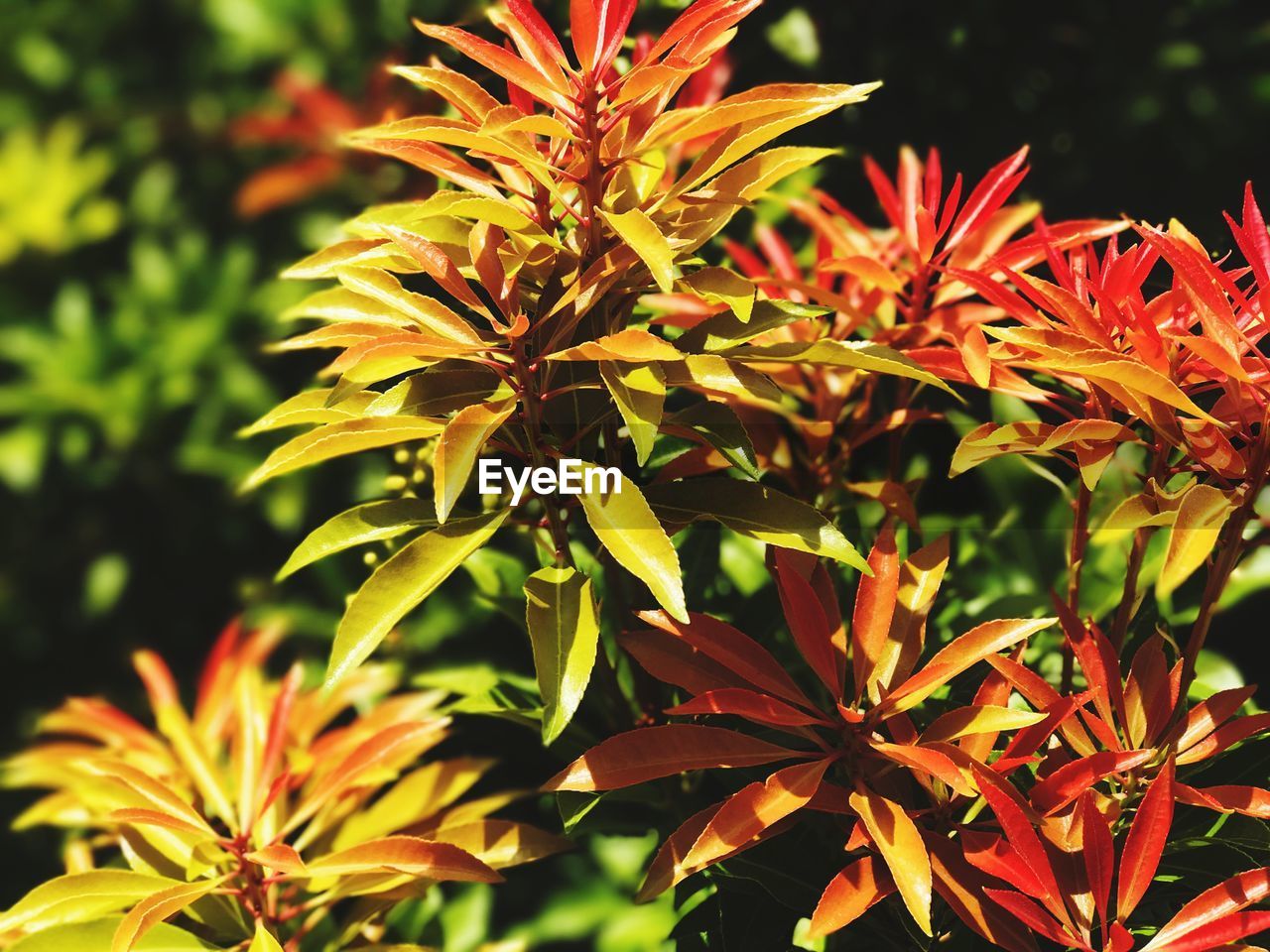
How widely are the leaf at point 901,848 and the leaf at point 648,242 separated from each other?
270 millimetres

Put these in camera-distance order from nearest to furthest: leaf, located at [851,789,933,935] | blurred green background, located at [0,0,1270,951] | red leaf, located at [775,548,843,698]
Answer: leaf, located at [851,789,933,935] < red leaf, located at [775,548,843,698] < blurred green background, located at [0,0,1270,951]

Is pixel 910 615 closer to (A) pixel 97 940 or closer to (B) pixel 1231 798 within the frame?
(B) pixel 1231 798

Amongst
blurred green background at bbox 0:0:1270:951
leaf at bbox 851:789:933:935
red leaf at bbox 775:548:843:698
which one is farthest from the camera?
blurred green background at bbox 0:0:1270:951

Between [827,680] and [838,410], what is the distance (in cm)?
24

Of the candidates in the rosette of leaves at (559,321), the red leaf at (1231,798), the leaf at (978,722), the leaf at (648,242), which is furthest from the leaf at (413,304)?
the red leaf at (1231,798)

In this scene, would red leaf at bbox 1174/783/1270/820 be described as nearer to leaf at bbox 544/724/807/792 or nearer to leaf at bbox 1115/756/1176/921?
leaf at bbox 1115/756/1176/921

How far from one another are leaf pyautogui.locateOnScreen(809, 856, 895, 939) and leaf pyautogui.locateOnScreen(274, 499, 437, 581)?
28 cm

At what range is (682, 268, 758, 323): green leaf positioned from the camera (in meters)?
0.57

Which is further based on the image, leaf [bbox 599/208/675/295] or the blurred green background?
the blurred green background

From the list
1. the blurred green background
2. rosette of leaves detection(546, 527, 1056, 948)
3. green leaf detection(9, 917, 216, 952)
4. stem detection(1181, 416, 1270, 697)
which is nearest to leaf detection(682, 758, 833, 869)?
rosette of leaves detection(546, 527, 1056, 948)

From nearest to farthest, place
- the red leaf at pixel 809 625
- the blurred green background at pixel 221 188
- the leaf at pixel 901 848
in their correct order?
the leaf at pixel 901 848
the red leaf at pixel 809 625
the blurred green background at pixel 221 188

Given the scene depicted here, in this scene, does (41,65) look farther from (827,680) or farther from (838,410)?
(827,680)

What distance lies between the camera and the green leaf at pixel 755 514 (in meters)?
0.56

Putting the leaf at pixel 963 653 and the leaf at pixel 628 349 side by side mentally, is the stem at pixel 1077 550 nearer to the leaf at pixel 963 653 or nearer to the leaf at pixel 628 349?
the leaf at pixel 963 653
